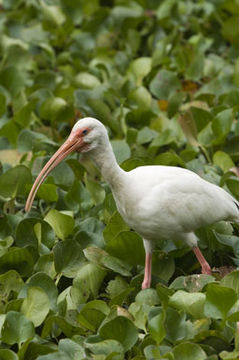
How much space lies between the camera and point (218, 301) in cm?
494

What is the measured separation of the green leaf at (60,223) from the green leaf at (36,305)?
1053 mm

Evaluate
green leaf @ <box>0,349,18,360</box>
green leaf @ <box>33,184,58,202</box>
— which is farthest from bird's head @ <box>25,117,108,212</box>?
green leaf @ <box>0,349,18,360</box>

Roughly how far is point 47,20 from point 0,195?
428 centimetres

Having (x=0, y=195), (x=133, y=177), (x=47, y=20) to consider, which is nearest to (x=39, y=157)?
(x=0, y=195)

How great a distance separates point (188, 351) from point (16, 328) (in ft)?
3.36

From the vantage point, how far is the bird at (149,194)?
5.34 metres

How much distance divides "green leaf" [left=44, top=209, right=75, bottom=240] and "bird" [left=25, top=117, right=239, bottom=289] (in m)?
0.54

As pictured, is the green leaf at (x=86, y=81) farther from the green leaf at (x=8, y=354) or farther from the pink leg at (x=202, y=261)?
the green leaf at (x=8, y=354)

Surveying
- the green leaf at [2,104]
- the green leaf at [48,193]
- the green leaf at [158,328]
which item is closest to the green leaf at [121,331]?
the green leaf at [158,328]

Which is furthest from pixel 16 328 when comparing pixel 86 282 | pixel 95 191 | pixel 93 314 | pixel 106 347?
pixel 95 191

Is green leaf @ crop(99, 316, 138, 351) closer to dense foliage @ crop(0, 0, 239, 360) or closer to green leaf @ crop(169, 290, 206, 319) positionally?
dense foliage @ crop(0, 0, 239, 360)

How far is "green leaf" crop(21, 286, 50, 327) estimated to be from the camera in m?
5.16

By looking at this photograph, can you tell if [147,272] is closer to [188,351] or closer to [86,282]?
[86,282]

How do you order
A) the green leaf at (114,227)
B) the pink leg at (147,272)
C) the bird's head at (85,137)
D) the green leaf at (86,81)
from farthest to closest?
the green leaf at (86,81) → the green leaf at (114,227) → the pink leg at (147,272) → the bird's head at (85,137)
